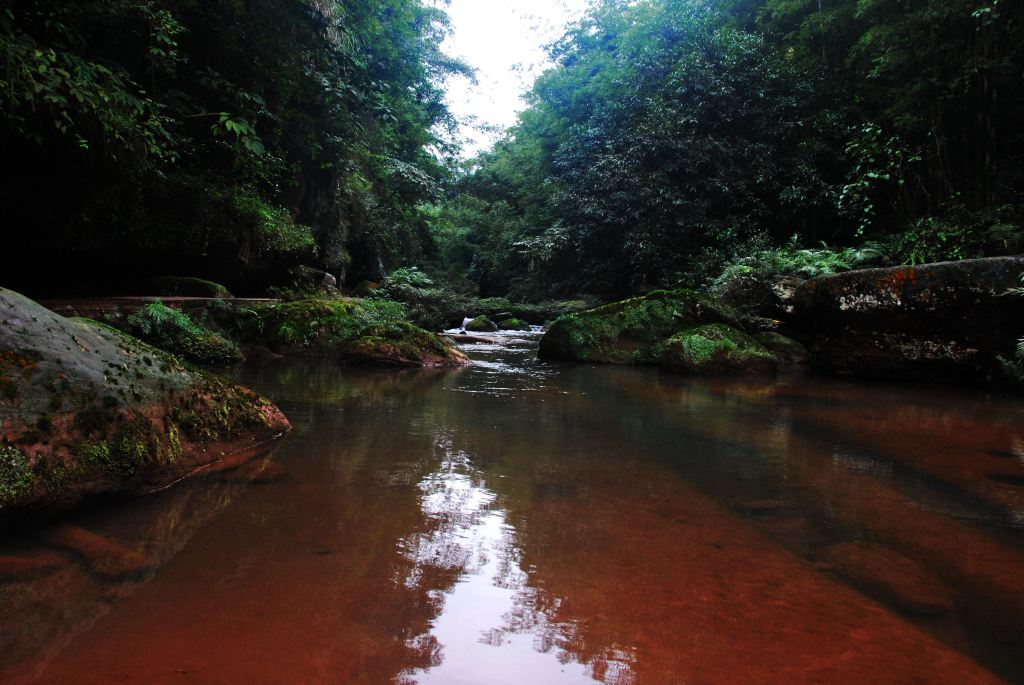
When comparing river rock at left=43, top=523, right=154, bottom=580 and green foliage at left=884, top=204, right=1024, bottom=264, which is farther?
green foliage at left=884, top=204, right=1024, bottom=264

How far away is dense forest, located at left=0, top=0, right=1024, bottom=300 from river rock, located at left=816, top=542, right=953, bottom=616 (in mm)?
6057

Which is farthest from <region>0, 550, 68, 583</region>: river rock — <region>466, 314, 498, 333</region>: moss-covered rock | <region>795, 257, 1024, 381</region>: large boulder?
<region>466, 314, 498, 333</region>: moss-covered rock

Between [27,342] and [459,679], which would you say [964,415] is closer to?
[459,679]

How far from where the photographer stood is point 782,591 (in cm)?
160

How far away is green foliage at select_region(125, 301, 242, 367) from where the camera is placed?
6.30 meters

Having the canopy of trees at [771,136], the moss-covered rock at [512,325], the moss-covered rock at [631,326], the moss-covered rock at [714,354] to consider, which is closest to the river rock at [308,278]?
the moss-covered rock at [512,325]

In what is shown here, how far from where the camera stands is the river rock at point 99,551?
1.60 meters

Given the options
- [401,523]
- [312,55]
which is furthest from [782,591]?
[312,55]

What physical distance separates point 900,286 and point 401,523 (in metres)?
6.73

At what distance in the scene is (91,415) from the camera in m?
2.12

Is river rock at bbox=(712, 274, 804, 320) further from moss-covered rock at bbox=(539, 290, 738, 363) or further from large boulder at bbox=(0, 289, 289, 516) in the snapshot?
large boulder at bbox=(0, 289, 289, 516)

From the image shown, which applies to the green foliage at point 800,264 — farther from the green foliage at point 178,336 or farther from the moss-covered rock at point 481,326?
the green foliage at point 178,336

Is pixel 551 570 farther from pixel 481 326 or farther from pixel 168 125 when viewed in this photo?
pixel 481 326

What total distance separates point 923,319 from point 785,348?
2595 millimetres
